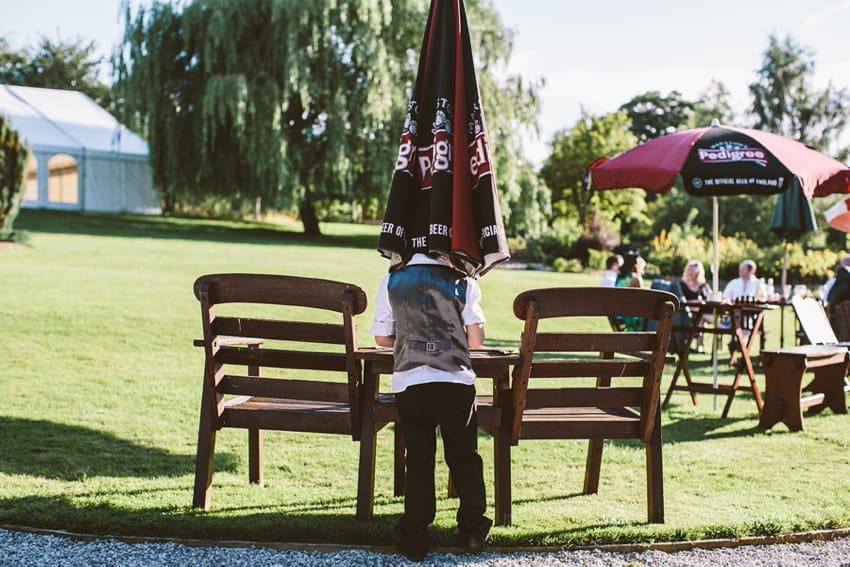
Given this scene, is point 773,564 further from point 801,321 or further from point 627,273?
point 627,273

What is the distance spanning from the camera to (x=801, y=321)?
8.65 meters

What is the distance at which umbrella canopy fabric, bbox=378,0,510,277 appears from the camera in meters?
4.20

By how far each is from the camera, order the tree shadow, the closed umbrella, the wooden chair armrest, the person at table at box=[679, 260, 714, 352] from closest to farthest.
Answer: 1. the wooden chair armrest
2. the tree shadow
3. the person at table at box=[679, 260, 714, 352]
4. the closed umbrella

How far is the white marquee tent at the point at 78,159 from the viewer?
110 ft

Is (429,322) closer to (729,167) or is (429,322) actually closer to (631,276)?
(729,167)

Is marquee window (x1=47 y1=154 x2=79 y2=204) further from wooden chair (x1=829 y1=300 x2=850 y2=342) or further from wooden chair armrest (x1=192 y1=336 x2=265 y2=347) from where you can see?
wooden chair armrest (x1=192 y1=336 x2=265 y2=347)

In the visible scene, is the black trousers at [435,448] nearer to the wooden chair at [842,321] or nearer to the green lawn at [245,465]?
the green lawn at [245,465]

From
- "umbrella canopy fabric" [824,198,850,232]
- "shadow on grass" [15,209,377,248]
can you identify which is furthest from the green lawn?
"shadow on grass" [15,209,377,248]

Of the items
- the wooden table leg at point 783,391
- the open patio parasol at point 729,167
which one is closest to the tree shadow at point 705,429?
the wooden table leg at point 783,391

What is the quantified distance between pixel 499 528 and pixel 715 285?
537cm

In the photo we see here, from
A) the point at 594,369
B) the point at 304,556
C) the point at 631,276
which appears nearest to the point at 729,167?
the point at 631,276

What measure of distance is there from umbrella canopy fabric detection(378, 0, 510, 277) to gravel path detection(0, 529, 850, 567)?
1.36 m

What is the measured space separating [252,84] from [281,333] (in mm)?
23328

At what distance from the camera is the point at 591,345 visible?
448 cm
